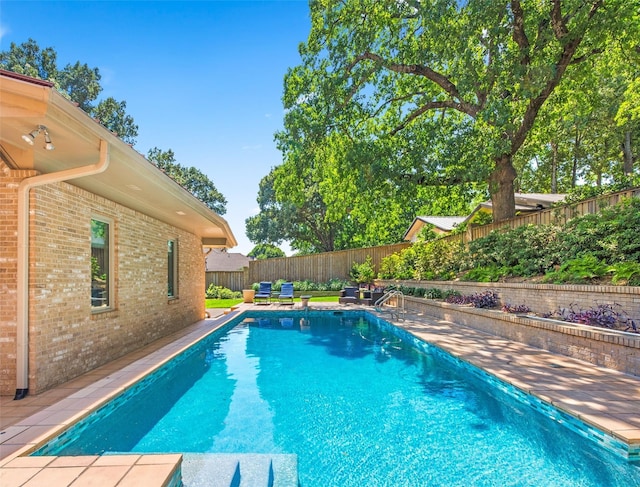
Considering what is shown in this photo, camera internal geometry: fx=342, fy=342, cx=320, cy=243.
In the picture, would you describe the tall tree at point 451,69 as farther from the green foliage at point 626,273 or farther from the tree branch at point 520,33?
the green foliage at point 626,273

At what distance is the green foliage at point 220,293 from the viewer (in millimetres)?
19578

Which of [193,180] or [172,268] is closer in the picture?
[172,268]

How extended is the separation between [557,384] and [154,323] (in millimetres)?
7352

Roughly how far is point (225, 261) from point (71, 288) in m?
25.7

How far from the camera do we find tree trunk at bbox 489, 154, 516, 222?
10656 mm

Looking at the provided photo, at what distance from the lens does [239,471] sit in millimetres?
2578

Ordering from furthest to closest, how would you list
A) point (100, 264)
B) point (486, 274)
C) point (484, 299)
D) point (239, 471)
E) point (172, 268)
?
point (172, 268), point (486, 274), point (484, 299), point (100, 264), point (239, 471)

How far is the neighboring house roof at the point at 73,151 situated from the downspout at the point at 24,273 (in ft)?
0.68

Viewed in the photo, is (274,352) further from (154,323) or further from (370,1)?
(370,1)

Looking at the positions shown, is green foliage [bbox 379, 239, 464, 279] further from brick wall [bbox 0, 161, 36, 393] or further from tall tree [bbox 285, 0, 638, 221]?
brick wall [bbox 0, 161, 36, 393]

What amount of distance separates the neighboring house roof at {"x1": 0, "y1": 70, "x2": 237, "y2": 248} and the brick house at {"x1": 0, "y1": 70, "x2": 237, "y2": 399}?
0.03 ft

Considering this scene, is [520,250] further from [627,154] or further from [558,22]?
[627,154]

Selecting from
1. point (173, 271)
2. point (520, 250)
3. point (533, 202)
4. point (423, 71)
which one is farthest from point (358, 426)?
point (533, 202)

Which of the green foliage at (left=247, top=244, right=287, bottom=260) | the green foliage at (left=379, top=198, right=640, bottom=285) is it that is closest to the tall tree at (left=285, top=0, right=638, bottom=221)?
the green foliage at (left=379, top=198, right=640, bottom=285)
